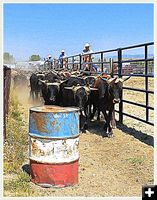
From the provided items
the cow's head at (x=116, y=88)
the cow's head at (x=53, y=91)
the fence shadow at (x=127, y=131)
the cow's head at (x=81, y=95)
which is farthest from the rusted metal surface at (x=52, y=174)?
the cow's head at (x=53, y=91)

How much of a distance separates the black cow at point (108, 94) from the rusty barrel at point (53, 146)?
293 cm

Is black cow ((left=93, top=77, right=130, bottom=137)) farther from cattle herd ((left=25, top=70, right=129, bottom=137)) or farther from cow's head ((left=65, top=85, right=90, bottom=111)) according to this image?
cow's head ((left=65, top=85, right=90, bottom=111))

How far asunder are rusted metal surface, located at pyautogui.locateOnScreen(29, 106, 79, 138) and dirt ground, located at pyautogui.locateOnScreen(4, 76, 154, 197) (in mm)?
746

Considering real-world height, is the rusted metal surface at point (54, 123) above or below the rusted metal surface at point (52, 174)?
above

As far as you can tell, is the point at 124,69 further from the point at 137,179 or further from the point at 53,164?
the point at 53,164

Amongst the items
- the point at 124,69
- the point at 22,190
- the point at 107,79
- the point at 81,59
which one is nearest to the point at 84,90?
the point at 107,79

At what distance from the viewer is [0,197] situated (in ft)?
14.3

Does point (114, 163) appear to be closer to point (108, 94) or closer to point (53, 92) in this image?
point (108, 94)

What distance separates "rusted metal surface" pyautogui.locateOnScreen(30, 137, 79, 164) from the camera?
17.0 feet

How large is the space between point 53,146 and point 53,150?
0.06 meters

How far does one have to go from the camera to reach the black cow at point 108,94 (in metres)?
8.15

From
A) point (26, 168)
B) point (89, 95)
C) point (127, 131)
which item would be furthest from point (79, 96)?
point (26, 168)

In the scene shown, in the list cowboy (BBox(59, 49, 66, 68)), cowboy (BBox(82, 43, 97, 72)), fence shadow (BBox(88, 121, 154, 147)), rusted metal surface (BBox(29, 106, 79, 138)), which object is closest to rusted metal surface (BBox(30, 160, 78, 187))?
rusted metal surface (BBox(29, 106, 79, 138))

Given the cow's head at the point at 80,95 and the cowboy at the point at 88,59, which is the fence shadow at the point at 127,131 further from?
the cowboy at the point at 88,59
